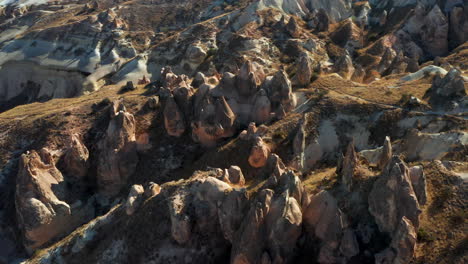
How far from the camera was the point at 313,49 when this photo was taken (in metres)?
80.4

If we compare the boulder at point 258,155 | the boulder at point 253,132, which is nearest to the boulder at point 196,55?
the boulder at point 253,132

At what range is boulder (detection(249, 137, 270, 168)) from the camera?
40.2m

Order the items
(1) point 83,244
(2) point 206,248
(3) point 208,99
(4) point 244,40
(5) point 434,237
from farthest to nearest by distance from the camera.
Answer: (4) point 244,40 < (3) point 208,99 < (1) point 83,244 < (2) point 206,248 < (5) point 434,237

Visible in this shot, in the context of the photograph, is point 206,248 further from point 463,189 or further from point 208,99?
point 208,99

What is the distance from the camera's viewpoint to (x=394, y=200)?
24.5 meters

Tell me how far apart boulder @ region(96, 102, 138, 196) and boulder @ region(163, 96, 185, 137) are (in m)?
4.76

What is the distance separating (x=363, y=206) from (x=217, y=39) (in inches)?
2738

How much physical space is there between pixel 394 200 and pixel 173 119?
30.7 m

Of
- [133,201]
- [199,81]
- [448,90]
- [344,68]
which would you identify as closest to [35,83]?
[199,81]

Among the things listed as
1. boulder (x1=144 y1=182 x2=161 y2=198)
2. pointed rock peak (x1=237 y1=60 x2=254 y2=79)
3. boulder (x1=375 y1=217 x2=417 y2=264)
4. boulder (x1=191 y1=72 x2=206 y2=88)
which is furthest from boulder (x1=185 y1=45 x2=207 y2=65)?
boulder (x1=375 y1=217 x2=417 y2=264)

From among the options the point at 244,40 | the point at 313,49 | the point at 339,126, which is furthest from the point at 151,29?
the point at 339,126

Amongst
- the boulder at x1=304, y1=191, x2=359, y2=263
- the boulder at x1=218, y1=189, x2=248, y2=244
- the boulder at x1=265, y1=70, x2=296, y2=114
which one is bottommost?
the boulder at x1=265, y1=70, x2=296, y2=114

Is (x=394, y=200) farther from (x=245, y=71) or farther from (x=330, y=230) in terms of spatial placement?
(x=245, y=71)

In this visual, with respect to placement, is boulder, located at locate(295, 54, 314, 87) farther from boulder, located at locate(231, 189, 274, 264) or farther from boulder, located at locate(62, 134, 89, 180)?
boulder, located at locate(62, 134, 89, 180)
